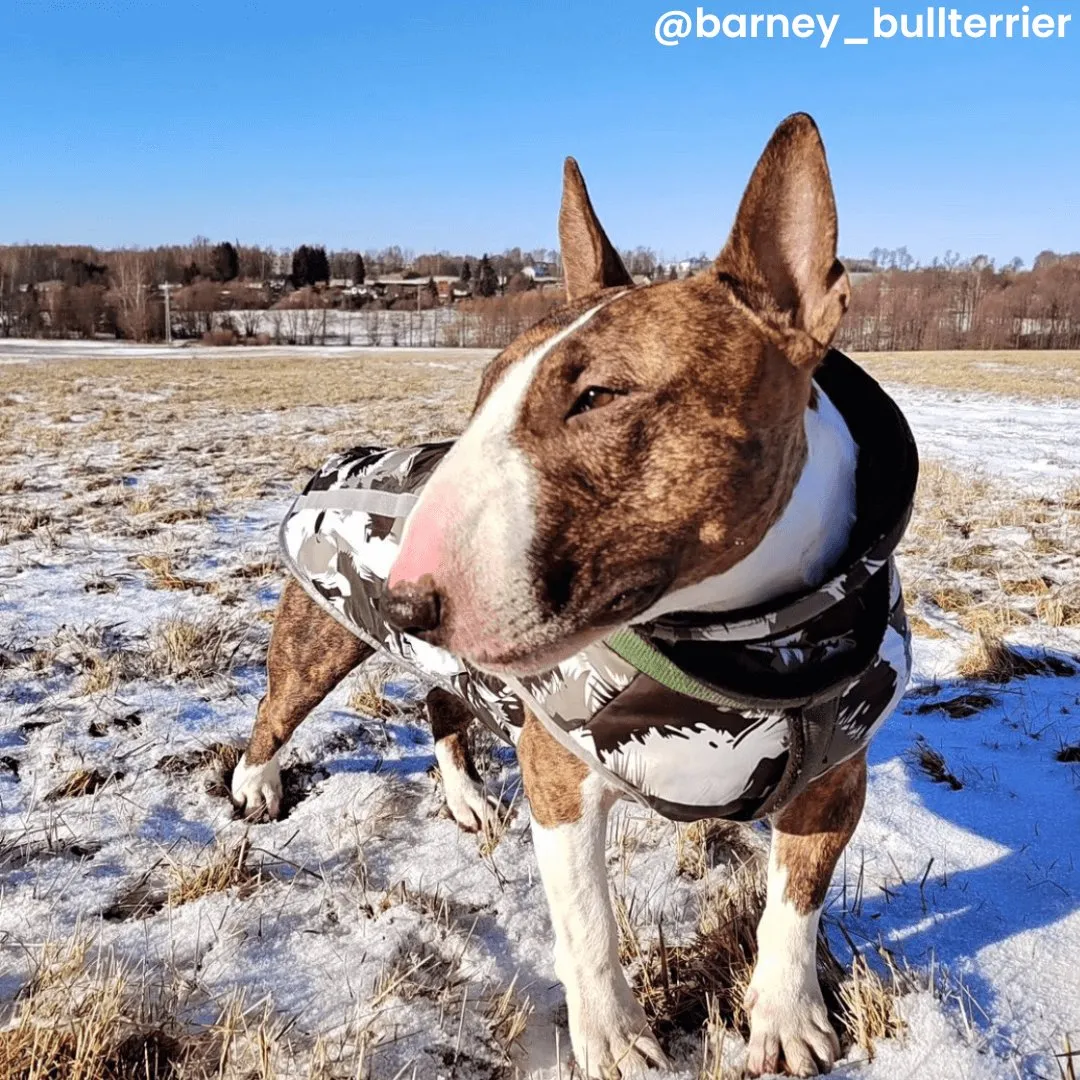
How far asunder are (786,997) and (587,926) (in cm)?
49

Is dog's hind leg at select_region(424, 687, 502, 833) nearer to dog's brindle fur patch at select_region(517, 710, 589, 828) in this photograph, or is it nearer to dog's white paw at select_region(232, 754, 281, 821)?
dog's white paw at select_region(232, 754, 281, 821)

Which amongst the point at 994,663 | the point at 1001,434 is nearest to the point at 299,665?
the point at 994,663

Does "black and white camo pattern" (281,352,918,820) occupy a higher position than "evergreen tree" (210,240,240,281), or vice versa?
"evergreen tree" (210,240,240,281)

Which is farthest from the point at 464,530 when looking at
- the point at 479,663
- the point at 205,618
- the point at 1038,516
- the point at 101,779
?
the point at 1038,516

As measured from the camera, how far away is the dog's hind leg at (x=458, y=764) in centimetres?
290

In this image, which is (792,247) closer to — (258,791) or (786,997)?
Result: (786,997)

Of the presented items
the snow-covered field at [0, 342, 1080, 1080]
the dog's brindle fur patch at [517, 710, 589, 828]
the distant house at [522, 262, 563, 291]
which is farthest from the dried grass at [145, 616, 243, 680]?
the distant house at [522, 262, 563, 291]

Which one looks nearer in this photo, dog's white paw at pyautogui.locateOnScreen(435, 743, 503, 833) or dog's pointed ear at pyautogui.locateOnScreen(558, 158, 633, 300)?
dog's pointed ear at pyautogui.locateOnScreen(558, 158, 633, 300)

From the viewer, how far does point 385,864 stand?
269 cm

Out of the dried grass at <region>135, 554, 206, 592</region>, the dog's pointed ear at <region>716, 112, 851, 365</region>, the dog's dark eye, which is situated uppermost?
the dog's pointed ear at <region>716, 112, 851, 365</region>

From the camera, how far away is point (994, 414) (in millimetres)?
16734

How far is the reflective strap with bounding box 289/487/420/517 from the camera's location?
99.3 inches

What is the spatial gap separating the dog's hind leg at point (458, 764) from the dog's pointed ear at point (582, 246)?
4.69 ft

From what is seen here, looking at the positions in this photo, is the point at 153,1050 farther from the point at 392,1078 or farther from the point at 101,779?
the point at 101,779
